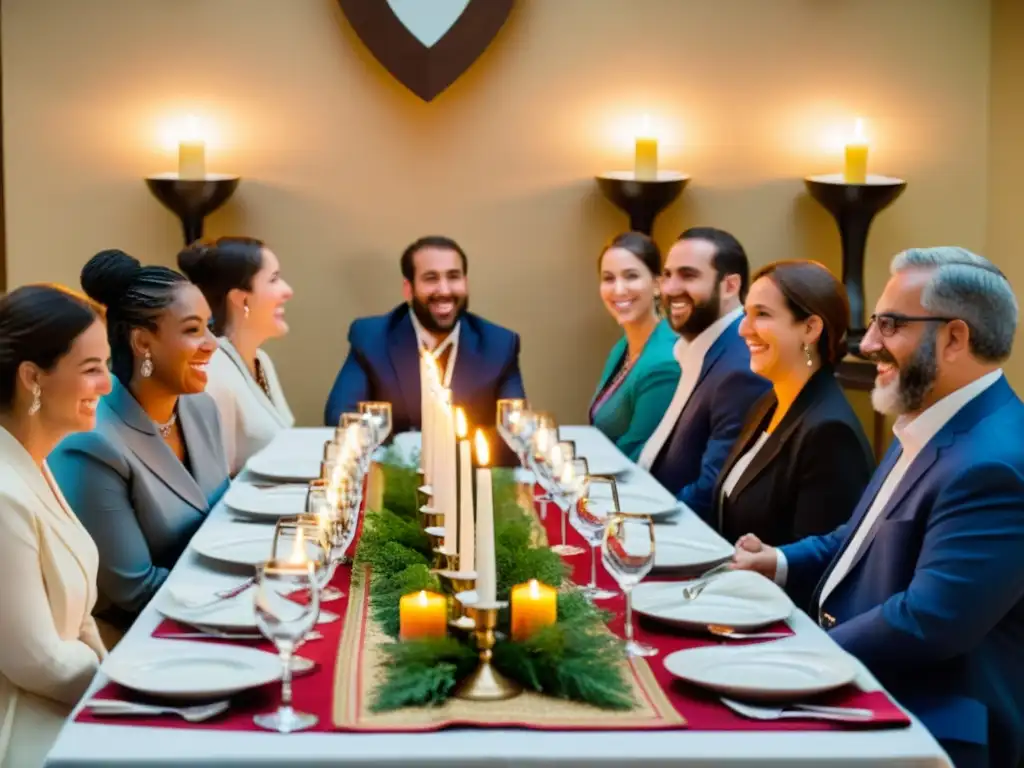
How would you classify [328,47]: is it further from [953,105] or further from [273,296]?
[953,105]

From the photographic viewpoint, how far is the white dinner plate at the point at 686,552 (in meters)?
2.60

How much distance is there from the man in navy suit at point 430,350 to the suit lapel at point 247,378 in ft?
1.79

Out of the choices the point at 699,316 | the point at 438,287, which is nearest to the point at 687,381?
the point at 699,316

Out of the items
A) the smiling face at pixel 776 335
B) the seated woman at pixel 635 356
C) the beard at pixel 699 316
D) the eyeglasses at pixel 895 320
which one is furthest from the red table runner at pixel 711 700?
the seated woman at pixel 635 356

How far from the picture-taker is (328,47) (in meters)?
5.61

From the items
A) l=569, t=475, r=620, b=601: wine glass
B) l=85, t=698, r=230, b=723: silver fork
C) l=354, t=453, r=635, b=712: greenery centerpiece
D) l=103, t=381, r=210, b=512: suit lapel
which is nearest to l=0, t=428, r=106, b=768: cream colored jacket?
l=85, t=698, r=230, b=723: silver fork

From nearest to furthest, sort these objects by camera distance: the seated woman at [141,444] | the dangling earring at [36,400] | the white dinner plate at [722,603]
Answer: the white dinner plate at [722,603], the dangling earring at [36,400], the seated woman at [141,444]

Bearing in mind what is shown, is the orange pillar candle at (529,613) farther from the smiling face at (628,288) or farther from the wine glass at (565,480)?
the smiling face at (628,288)

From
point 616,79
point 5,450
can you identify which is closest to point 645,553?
point 5,450

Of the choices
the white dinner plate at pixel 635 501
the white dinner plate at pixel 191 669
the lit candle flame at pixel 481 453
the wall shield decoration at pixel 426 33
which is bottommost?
the white dinner plate at pixel 191 669

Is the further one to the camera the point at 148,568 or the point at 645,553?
the point at 148,568

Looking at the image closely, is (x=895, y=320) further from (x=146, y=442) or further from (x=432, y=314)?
(x=432, y=314)

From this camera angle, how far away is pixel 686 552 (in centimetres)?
→ 271

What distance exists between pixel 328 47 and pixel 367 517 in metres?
3.23
